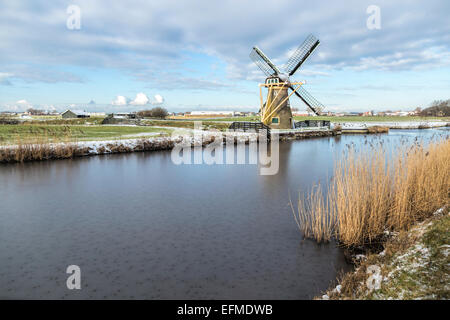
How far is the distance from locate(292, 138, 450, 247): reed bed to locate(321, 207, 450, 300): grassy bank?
572 mm

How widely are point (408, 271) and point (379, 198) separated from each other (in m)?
1.82

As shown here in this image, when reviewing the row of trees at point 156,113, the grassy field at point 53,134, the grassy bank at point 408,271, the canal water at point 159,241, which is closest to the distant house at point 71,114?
the row of trees at point 156,113

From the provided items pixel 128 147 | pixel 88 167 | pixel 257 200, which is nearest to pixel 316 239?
pixel 257 200

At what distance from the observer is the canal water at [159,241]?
3994 mm

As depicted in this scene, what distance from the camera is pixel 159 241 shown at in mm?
5367

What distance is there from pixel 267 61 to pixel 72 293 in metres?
25.9

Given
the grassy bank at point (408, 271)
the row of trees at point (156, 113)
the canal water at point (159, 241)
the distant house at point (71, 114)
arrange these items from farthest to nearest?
the distant house at point (71, 114), the row of trees at point (156, 113), the canal water at point (159, 241), the grassy bank at point (408, 271)

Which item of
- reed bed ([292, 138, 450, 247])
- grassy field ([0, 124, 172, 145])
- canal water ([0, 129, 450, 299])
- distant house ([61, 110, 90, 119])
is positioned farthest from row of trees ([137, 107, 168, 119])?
reed bed ([292, 138, 450, 247])

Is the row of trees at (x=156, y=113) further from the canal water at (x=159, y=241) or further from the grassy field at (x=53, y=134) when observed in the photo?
the canal water at (x=159, y=241)

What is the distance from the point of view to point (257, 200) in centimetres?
796

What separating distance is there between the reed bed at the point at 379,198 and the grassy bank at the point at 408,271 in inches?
22.5

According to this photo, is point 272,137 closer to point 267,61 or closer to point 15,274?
point 267,61

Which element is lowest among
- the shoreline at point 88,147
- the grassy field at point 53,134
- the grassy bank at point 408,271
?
the grassy bank at point 408,271

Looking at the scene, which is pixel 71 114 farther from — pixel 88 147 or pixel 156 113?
pixel 88 147
